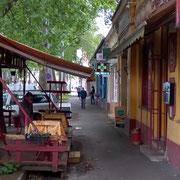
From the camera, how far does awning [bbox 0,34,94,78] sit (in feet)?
23.6

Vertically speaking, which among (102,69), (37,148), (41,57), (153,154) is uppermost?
(102,69)

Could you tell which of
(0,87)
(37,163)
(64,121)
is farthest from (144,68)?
(37,163)

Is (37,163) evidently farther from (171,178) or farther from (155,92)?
(155,92)

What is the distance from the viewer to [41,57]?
24.6ft

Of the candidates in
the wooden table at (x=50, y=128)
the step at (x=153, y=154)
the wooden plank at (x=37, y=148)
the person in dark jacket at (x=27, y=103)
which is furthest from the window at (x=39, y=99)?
the wooden plank at (x=37, y=148)

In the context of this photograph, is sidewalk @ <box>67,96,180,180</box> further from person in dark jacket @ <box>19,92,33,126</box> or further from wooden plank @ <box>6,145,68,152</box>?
person in dark jacket @ <box>19,92,33,126</box>

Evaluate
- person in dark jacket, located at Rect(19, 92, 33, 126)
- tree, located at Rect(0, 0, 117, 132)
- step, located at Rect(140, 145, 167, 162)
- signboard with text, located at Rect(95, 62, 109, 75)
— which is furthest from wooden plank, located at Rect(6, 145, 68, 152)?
signboard with text, located at Rect(95, 62, 109, 75)

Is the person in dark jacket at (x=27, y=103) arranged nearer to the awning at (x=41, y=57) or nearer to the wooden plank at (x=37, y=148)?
the awning at (x=41, y=57)

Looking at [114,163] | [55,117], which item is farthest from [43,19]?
[114,163]

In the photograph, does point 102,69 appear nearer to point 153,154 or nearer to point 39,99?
point 39,99

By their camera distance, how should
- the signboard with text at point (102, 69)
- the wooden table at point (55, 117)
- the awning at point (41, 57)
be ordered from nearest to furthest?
the awning at point (41, 57) → the wooden table at point (55, 117) → the signboard with text at point (102, 69)

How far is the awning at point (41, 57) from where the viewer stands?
7179 mm

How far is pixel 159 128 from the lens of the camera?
8742 millimetres

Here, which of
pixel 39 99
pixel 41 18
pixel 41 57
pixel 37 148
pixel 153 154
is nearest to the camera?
pixel 37 148
